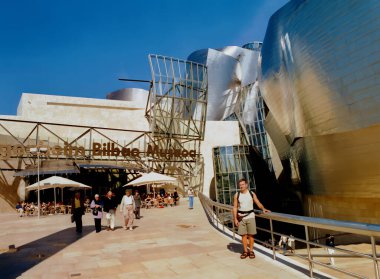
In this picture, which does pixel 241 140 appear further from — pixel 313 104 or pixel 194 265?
pixel 194 265

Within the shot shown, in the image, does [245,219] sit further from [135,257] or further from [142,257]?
[135,257]

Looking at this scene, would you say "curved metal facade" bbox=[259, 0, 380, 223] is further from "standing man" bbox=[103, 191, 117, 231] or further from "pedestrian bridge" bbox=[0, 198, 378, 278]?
"standing man" bbox=[103, 191, 117, 231]

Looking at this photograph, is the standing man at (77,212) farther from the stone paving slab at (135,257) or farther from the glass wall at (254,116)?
the glass wall at (254,116)

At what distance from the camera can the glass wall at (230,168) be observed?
33.8 meters

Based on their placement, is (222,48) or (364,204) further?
(222,48)

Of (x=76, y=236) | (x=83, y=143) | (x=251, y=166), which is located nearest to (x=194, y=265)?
(x=76, y=236)

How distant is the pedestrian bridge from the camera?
5.80m

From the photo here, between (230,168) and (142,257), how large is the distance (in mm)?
27569

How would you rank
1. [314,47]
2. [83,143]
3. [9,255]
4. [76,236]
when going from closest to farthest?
[9,255]
[76,236]
[314,47]
[83,143]

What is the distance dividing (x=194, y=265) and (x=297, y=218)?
216cm

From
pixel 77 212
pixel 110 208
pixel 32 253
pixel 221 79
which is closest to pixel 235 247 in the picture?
pixel 32 253

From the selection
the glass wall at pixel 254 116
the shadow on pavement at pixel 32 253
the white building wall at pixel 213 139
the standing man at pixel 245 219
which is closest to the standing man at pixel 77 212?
the shadow on pavement at pixel 32 253

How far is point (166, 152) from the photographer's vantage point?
3341 cm

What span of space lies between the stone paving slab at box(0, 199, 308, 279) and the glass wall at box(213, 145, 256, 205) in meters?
22.9
